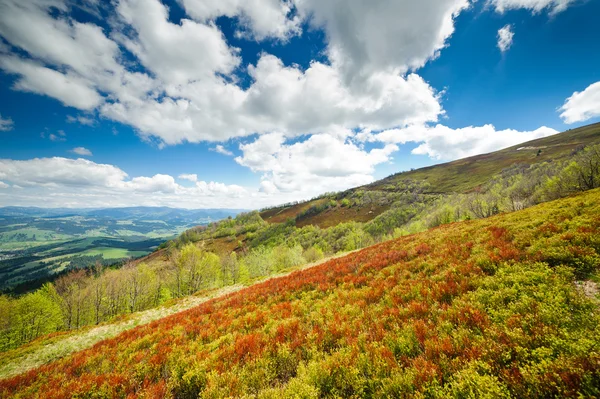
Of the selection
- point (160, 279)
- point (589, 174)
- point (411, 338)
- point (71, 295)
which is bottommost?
point (160, 279)

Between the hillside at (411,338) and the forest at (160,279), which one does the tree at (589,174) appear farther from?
the hillside at (411,338)

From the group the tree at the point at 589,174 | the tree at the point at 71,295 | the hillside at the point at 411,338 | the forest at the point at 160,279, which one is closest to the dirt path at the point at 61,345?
the hillside at the point at 411,338

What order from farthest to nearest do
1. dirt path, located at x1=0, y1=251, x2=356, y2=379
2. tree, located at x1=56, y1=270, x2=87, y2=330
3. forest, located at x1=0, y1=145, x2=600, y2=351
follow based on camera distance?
tree, located at x1=56, y1=270, x2=87, y2=330, forest, located at x1=0, y1=145, x2=600, y2=351, dirt path, located at x1=0, y1=251, x2=356, y2=379

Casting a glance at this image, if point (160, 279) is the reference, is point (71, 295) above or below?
above

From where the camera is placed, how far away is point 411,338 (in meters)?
6.82

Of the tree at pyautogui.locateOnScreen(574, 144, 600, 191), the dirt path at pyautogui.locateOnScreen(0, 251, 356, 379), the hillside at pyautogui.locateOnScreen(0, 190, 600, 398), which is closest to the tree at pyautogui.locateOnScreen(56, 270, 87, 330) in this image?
the dirt path at pyautogui.locateOnScreen(0, 251, 356, 379)

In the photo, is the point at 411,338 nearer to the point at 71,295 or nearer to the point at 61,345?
the point at 61,345

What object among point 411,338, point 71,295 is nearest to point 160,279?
point 71,295

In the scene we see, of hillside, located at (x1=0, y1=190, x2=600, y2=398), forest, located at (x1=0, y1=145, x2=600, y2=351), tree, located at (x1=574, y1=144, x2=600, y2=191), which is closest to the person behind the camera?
hillside, located at (x1=0, y1=190, x2=600, y2=398)

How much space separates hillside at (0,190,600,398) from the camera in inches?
196

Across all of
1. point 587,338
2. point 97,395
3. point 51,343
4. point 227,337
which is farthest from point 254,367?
point 51,343

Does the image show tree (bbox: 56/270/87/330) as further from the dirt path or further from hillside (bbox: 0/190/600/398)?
hillside (bbox: 0/190/600/398)

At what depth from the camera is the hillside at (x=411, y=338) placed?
498 cm

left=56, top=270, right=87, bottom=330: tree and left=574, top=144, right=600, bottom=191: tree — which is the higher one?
left=574, top=144, right=600, bottom=191: tree
